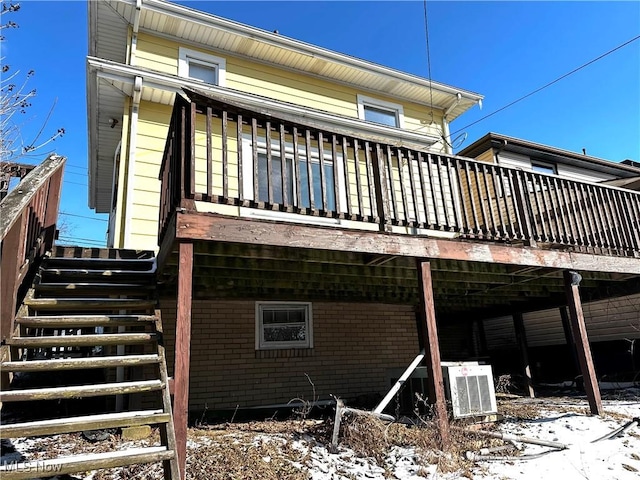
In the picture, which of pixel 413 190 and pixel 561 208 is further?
pixel 561 208

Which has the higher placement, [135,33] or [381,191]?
[135,33]

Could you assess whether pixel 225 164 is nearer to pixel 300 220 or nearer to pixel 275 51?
pixel 300 220

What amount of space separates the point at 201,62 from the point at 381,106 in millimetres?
4211

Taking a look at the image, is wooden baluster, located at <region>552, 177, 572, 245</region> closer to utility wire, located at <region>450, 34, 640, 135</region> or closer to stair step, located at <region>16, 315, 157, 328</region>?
utility wire, located at <region>450, 34, 640, 135</region>

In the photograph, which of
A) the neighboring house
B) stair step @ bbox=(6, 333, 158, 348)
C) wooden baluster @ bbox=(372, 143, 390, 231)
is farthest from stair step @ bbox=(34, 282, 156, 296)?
the neighboring house

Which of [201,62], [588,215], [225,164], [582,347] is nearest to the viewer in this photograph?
[225,164]

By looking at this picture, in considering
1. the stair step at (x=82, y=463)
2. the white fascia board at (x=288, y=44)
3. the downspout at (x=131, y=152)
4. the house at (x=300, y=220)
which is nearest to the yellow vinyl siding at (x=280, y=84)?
the house at (x=300, y=220)

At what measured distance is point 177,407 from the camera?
3.16m

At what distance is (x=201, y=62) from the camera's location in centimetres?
831

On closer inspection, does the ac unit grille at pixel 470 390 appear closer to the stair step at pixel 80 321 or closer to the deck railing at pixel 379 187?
the deck railing at pixel 379 187

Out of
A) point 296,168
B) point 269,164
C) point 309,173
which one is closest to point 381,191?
point 309,173

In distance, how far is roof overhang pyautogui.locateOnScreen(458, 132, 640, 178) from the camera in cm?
1266

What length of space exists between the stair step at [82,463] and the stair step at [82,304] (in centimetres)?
158

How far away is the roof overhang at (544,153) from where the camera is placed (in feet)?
41.5
